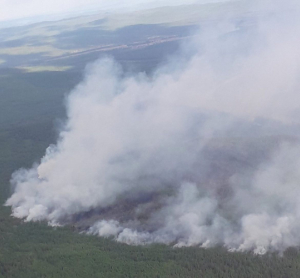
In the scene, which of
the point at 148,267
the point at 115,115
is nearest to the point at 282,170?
the point at 148,267

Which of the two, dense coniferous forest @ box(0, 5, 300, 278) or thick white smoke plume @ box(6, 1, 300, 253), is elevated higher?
thick white smoke plume @ box(6, 1, 300, 253)

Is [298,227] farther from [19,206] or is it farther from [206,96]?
[206,96]

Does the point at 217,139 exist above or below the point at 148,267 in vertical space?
above

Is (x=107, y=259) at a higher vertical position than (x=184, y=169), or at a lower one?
lower

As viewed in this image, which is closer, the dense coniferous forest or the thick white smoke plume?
the dense coniferous forest

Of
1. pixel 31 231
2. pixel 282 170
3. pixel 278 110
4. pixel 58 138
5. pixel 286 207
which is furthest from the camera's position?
pixel 58 138

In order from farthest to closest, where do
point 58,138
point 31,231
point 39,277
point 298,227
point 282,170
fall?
point 58,138
point 282,170
point 31,231
point 298,227
point 39,277

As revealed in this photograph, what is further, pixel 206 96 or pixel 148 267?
pixel 206 96

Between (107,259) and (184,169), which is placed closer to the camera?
(107,259)
